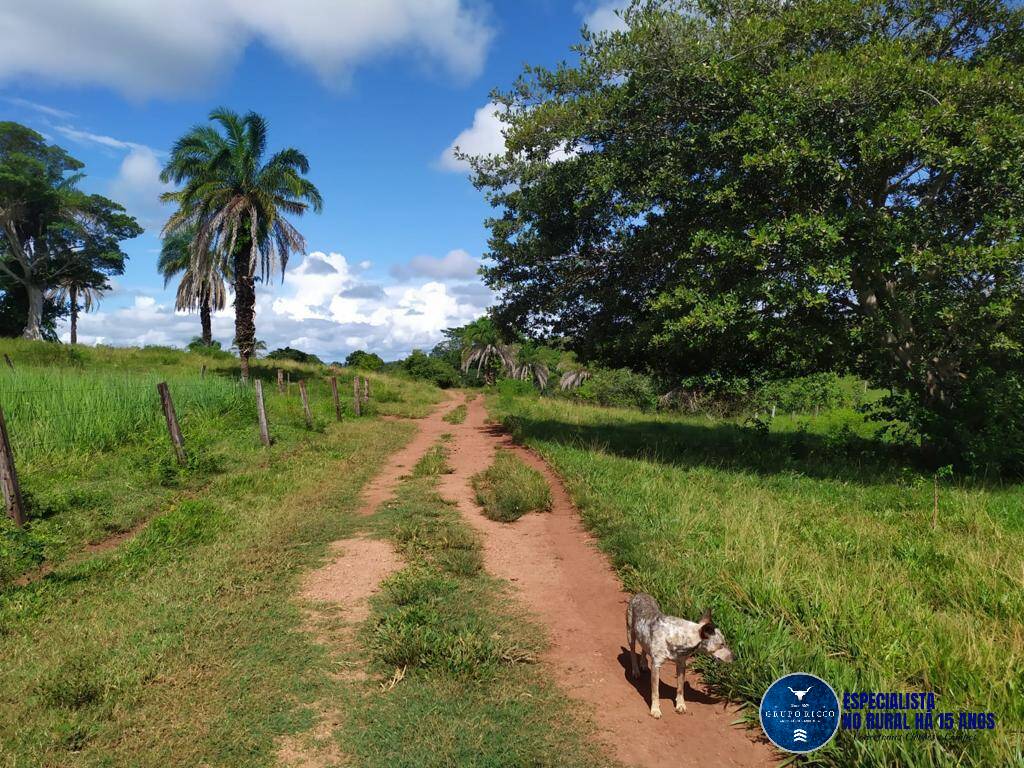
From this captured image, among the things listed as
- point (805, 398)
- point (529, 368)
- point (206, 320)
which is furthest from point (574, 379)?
point (206, 320)

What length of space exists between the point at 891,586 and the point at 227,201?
87.4ft

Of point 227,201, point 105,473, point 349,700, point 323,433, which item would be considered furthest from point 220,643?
point 227,201

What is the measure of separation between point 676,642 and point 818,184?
930cm

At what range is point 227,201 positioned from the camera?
24266mm

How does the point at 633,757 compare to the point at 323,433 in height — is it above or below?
below

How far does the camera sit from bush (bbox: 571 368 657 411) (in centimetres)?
3623

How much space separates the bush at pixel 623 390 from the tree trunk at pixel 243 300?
824 inches

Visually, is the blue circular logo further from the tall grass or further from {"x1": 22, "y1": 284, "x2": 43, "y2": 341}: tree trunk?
{"x1": 22, "y1": 284, "x2": 43, "y2": 341}: tree trunk

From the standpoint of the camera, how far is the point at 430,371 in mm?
55375

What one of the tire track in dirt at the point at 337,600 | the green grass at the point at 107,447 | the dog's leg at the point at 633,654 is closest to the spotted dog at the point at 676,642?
the dog's leg at the point at 633,654

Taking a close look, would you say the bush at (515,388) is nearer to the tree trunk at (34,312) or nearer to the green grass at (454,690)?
the tree trunk at (34,312)

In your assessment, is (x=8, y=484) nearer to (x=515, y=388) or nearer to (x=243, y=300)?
(x=243, y=300)

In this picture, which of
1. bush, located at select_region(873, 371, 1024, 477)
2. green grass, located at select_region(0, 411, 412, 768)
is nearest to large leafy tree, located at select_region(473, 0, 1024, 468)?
bush, located at select_region(873, 371, 1024, 477)

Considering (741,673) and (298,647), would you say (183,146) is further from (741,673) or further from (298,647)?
(741,673)
